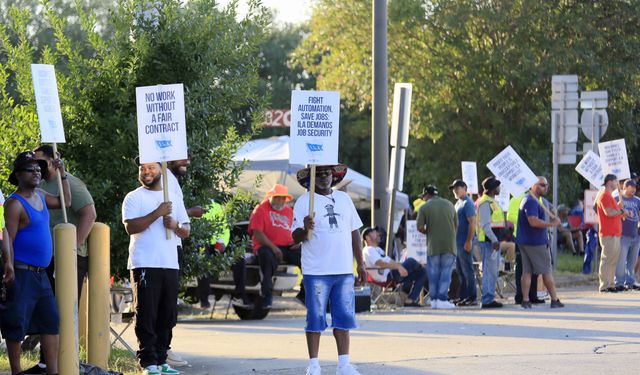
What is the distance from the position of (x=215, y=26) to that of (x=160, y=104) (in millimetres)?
2057

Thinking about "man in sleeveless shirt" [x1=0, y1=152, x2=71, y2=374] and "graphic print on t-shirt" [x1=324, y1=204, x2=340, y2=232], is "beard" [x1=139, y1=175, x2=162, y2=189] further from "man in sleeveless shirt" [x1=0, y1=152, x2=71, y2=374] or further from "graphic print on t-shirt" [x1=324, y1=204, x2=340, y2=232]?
"graphic print on t-shirt" [x1=324, y1=204, x2=340, y2=232]

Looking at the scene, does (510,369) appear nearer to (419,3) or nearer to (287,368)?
(287,368)

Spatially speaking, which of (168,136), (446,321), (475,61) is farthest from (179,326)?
(475,61)

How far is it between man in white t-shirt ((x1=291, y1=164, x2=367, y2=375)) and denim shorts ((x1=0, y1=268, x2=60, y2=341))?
201 centimetres

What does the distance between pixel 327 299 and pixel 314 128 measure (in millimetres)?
1511

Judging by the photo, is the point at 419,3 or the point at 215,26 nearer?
the point at 215,26

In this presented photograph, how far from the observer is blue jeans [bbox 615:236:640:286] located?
21.4 m

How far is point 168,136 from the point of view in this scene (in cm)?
1053

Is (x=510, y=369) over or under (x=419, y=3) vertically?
under

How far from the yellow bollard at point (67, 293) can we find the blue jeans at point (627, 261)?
528 inches

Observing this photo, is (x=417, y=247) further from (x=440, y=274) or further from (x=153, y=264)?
(x=153, y=264)

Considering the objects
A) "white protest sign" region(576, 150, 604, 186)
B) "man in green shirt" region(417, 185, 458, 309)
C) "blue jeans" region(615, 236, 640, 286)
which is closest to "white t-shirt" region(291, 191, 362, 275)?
"man in green shirt" region(417, 185, 458, 309)

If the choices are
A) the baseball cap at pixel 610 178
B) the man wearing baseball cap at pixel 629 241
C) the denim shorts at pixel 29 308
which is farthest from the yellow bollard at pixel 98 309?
the man wearing baseball cap at pixel 629 241

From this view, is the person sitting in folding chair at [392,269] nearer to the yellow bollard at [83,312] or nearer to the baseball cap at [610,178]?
the baseball cap at [610,178]
